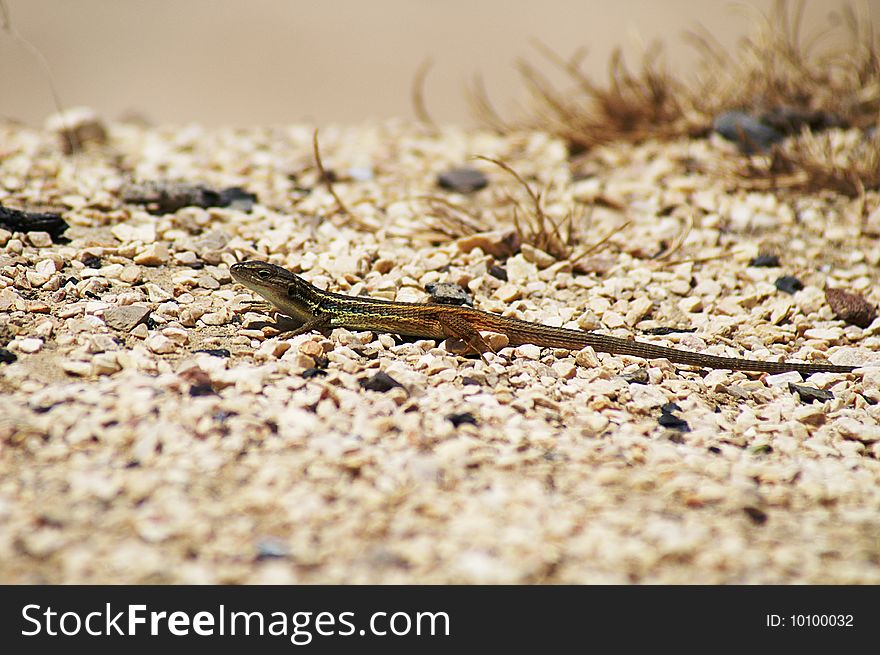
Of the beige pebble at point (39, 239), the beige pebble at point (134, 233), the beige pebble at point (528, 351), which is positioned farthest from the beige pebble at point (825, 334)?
the beige pebble at point (39, 239)

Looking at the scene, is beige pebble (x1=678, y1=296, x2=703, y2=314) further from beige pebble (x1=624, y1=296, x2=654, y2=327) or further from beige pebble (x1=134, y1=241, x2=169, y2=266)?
beige pebble (x1=134, y1=241, x2=169, y2=266)

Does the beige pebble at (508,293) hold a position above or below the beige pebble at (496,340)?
above

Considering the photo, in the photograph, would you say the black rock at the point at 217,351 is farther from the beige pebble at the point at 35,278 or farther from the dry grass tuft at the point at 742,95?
the dry grass tuft at the point at 742,95

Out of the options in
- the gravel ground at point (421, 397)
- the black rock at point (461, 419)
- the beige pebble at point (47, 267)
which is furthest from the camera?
the beige pebble at point (47, 267)

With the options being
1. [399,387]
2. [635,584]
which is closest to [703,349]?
[399,387]

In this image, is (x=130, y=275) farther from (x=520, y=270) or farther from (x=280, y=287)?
(x=520, y=270)

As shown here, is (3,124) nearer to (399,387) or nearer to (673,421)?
(399,387)

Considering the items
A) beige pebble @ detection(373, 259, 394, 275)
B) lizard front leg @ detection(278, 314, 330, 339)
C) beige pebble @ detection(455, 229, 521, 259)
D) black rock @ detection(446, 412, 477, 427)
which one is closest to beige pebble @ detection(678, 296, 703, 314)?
beige pebble @ detection(455, 229, 521, 259)
